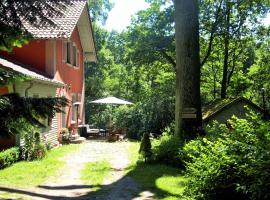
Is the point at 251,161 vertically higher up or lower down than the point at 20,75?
lower down

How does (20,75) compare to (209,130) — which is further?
(209,130)

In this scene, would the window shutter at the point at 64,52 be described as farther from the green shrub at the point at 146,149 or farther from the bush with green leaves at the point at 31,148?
the green shrub at the point at 146,149

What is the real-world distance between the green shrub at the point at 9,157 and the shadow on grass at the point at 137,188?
9.57ft

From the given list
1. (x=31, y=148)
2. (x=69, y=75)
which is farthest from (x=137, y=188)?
(x=69, y=75)

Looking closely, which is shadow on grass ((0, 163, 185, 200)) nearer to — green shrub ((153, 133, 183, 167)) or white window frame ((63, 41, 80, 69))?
green shrub ((153, 133, 183, 167))

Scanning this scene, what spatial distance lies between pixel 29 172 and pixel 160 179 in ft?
13.2

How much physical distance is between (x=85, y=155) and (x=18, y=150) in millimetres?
3529

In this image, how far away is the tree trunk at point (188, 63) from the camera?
13930mm

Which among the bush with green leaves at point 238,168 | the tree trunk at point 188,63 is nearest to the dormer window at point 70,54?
the tree trunk at point 188,63

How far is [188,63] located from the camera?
1404 centimetres

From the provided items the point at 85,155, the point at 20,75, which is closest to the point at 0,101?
the point at 20,75

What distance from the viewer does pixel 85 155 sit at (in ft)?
56.8

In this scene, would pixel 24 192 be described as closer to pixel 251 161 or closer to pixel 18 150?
pixel 18 150

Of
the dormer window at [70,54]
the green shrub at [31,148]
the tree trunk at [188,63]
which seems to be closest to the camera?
the tree trunk at [188,63]
